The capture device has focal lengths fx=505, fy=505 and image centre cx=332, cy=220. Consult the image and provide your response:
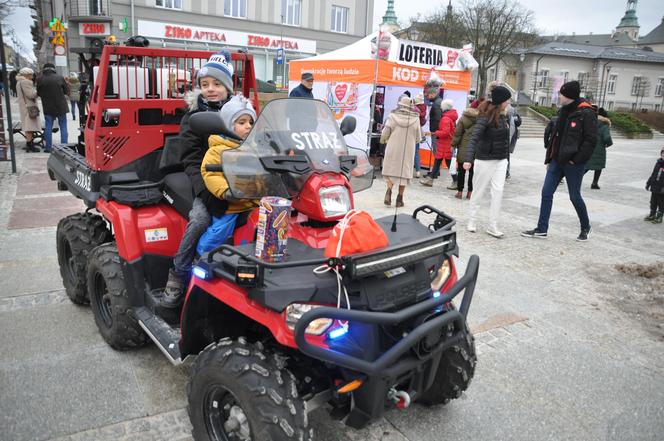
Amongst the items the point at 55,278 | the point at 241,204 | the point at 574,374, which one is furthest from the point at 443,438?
the point at 55,278

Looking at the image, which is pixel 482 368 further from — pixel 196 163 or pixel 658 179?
pixel 658 179

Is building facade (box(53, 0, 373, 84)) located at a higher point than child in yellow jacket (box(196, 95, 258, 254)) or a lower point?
higher

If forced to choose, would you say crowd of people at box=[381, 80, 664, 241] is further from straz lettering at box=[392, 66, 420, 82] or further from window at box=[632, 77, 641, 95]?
window at box=[632, 77, 641, 95]

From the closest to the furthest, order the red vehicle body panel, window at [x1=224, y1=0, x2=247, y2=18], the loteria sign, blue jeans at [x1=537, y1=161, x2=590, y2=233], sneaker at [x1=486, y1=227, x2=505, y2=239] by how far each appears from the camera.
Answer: the red vehicle body panel
blue jeans at [x1=537, y1=161, x2=590, y2=233]
sneaker at [x1=486, y1=227, x2=505, y2=239]
the loteria sign
window at [x1=224, y1=0, x2=247, y2=18]

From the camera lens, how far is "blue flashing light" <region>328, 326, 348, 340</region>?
85.9 inches

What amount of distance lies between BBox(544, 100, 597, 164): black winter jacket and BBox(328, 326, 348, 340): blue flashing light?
17.9 feet

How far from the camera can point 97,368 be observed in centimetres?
341

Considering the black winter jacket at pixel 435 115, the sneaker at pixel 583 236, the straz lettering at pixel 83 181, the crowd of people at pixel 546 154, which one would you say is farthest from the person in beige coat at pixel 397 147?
the straz lettering at pixel 83 181

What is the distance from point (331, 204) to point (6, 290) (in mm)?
3669

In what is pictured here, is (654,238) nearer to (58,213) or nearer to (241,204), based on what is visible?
(241,204)

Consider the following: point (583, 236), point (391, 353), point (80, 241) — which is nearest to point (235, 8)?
point (583, 236)

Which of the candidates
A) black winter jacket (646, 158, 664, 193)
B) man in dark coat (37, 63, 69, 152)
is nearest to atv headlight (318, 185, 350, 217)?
black winter jacket (646, 158, 664, 193)

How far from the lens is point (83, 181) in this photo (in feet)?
13.5

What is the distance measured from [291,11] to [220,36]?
19.9 ft
